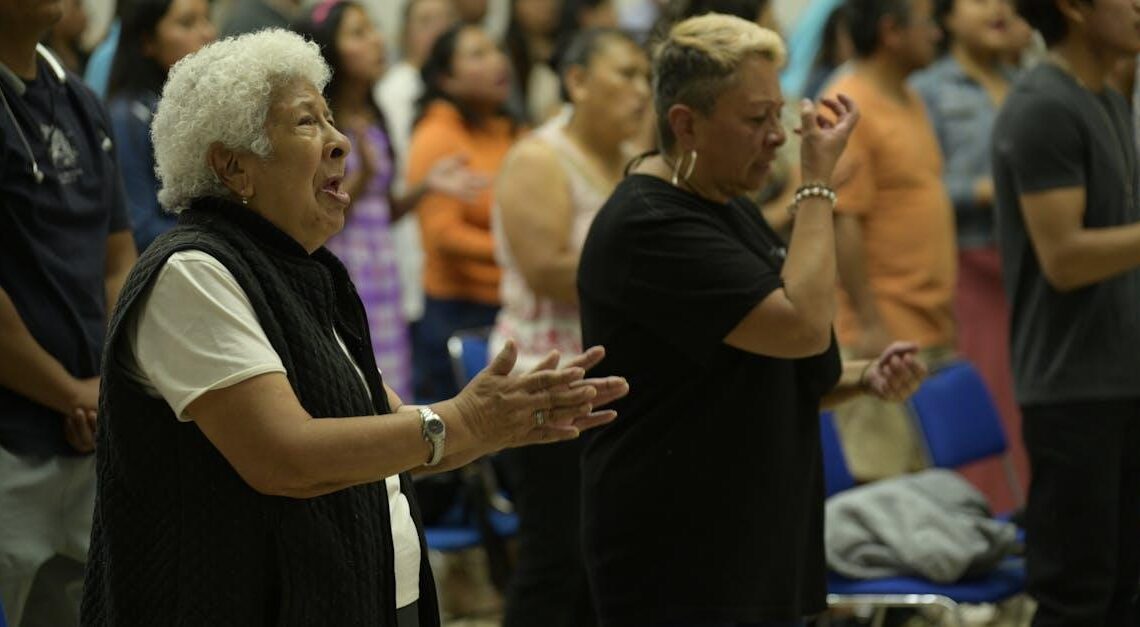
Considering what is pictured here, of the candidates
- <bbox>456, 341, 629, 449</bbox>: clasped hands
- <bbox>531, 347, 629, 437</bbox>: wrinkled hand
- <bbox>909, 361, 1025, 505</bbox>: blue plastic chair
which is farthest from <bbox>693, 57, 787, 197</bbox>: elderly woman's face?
<bbox>909, 361, 1025, 505</bbox>: blue plastic chair

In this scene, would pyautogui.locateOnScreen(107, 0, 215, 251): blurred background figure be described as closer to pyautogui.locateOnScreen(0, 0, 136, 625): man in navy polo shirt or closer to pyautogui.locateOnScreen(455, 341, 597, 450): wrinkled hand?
pyautogui.locateOnScreen(0, 0, 136, 625): man in navy polo shirt

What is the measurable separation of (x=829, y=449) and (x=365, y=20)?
7.15 ft

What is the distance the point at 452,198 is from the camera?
5941 mm

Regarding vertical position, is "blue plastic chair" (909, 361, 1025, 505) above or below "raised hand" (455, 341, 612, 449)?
below

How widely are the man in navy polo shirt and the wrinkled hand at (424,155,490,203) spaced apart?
2388mm

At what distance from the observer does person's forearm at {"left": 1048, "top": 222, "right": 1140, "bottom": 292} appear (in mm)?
3490

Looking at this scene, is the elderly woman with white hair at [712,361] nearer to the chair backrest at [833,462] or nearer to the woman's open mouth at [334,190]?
the woman's open mouth at [334,190]

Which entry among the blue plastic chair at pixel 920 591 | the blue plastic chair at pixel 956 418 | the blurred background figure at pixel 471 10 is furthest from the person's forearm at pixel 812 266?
the blurred background figure at pixel 471 10

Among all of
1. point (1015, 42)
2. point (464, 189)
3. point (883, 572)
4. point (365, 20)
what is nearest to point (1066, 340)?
point (883, 572)

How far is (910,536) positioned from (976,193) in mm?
2226

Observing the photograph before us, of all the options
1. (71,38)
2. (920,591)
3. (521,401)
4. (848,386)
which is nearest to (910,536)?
(920,591)

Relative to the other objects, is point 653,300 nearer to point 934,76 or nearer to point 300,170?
point 300,170

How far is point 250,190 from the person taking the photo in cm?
244

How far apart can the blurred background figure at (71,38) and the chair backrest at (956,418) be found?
2.58 meters
